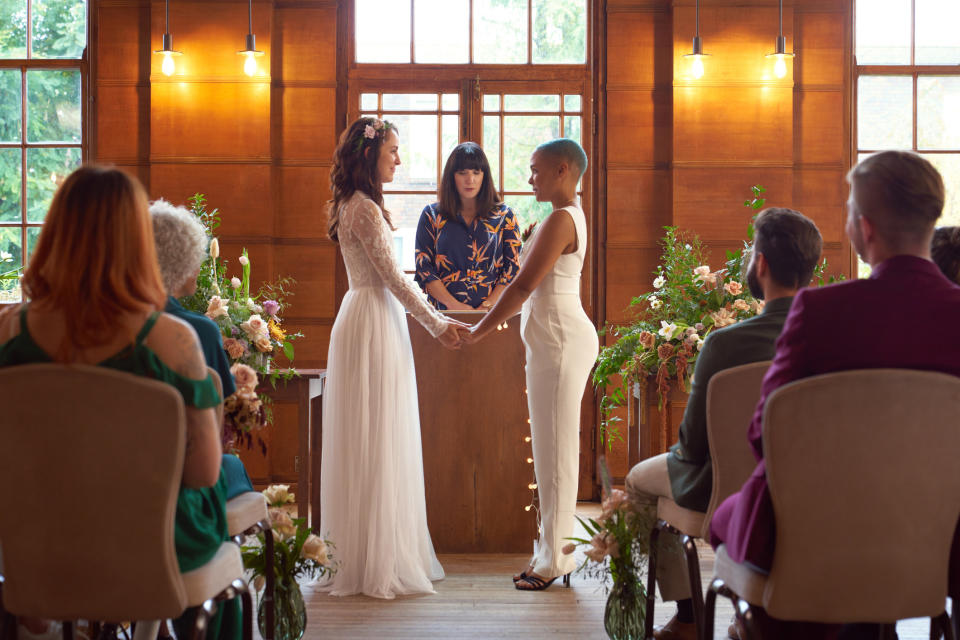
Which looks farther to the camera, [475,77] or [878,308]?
[475,77]

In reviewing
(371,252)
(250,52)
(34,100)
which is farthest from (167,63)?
(371,252)

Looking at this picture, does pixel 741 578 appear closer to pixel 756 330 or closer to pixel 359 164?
pixel 756 330

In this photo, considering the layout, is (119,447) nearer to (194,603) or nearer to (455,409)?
(194,603)

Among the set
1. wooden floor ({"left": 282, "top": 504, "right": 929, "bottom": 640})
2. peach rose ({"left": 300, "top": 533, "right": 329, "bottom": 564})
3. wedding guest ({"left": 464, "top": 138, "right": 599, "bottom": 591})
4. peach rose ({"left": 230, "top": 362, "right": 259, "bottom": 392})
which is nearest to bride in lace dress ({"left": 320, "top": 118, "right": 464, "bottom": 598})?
wooden floor ({"left": 282, "top": 504, "right": 929, "bottom": 640})

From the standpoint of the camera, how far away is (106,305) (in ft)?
5.60

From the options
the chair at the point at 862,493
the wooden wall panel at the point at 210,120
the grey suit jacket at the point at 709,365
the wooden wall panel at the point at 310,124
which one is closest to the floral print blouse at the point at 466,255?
the wooden wall panel at the point at 310,124

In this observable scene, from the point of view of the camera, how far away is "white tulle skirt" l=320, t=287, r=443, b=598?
3.58 metres

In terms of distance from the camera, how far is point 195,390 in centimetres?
180

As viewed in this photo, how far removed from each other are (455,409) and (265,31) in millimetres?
2992

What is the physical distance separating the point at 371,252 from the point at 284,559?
133cm

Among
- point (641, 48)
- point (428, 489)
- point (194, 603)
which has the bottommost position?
point (428, 489)

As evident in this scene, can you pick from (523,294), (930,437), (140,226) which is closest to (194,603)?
(140,226)

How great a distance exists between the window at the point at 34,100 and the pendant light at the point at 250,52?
1149 mm

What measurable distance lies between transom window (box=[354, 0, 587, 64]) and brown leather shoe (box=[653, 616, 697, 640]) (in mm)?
4009
